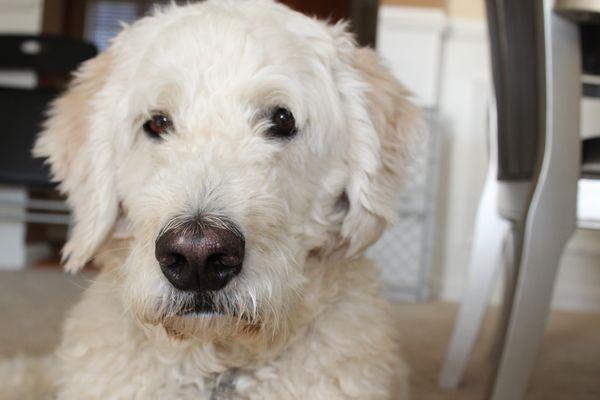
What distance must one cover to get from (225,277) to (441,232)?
10.5 ft

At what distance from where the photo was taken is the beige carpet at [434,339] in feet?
6.97

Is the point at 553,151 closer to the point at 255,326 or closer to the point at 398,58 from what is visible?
the point at 255,326

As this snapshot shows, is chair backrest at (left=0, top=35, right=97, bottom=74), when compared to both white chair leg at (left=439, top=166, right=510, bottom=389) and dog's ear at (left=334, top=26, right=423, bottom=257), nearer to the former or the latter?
white chair leg at (left=439, top=166, right=510, bottom=389)

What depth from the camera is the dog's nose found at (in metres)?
0.91

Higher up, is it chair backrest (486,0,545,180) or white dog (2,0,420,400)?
chair backrest (486,0,545,180)

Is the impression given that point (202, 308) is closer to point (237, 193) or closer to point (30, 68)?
point (237, 193)

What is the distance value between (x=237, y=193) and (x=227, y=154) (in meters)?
0.12

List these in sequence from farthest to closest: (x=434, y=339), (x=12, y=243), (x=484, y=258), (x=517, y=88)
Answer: (x=12, y=243) → (x=434, y=339) → (x=484, y=258) → (x=517, y=88)

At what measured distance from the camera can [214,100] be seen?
3.82ft

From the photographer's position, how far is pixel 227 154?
112 cm

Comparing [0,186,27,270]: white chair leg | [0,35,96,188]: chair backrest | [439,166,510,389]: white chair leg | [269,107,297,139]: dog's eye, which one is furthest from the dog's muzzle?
[0,186,27,270]: white chair leg

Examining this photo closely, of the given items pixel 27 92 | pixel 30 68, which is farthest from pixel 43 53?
pixel 27 92

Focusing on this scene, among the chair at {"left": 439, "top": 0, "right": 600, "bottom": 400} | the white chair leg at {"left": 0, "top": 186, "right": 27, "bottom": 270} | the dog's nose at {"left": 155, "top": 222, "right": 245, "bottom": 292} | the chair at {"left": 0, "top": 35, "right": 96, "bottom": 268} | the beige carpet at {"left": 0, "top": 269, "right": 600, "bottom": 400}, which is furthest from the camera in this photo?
the white chair leg at {"left": 0, "top": 186, "right": 27, "bottom": 270}

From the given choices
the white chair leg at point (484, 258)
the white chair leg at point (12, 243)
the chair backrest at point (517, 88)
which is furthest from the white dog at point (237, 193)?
the white chair leg at point (12, 243)
